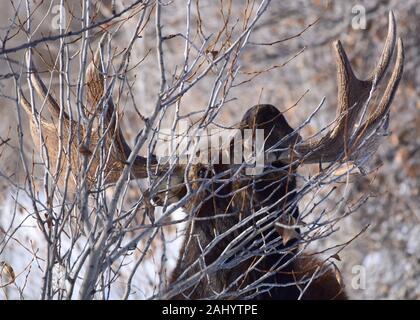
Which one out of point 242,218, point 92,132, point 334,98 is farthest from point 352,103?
point 334,98

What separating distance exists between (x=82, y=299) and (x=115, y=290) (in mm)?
4435

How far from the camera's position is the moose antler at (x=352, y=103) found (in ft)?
18.4

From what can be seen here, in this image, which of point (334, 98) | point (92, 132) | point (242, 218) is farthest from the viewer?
point (334, 98)

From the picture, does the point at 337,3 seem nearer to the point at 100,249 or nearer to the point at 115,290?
the point at 115,290

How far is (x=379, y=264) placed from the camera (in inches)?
462

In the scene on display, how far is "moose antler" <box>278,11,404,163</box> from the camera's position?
562cm

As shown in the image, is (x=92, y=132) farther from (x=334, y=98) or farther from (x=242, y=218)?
(x=334, y=98)

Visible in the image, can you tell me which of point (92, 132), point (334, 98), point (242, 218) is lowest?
point (242, 218)

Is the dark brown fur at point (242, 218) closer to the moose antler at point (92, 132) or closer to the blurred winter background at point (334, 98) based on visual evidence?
the moose antler at point (92, 132)

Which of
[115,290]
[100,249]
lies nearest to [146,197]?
[100,249]

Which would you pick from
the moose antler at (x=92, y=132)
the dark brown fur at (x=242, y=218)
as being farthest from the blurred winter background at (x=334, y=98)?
the moose antler at (x=92, y=132)

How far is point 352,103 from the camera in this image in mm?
5859

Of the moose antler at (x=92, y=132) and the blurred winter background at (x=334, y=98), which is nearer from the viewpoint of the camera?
the moose antler at (x=92, y=132)

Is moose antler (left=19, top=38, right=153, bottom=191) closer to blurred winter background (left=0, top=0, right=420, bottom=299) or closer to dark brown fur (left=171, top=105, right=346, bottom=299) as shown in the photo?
dark brown fur (left=171, top=105, right=346, bottom=299)
